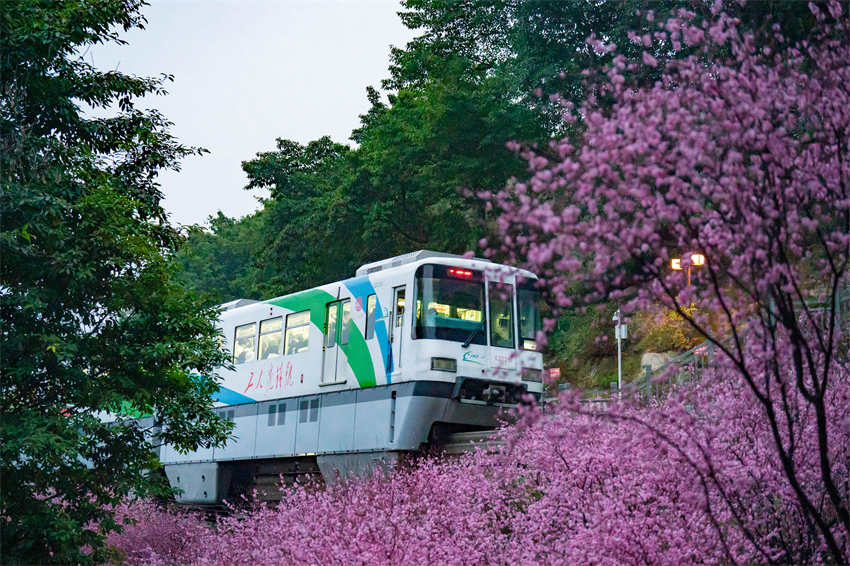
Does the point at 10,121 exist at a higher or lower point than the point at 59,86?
lower

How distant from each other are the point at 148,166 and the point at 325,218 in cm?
1960

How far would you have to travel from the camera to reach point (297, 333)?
19.5 metres

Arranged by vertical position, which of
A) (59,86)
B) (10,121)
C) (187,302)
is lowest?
(187,302)

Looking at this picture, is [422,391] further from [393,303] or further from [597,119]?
[597,119]

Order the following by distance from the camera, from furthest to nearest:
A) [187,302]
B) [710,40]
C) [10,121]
Result: [187,302]
[10,121]
[710,40]

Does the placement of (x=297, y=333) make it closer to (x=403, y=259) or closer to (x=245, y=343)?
(x=245, y=343)

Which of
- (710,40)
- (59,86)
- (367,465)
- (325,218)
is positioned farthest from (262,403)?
(325,218)

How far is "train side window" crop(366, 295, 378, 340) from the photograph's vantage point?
17562mm

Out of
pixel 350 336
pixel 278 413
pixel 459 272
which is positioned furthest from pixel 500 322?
pixel 278 413

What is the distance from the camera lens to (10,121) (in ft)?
45.2

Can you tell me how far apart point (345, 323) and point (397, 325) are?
1.53 m

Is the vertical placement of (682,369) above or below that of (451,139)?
below

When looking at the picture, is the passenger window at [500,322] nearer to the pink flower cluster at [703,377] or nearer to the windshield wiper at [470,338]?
the windshield wiper at [470,338]

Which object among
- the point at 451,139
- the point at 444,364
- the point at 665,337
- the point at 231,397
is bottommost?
the point at 231,397
